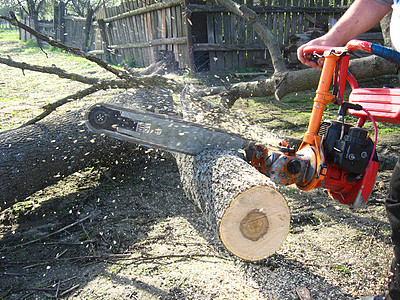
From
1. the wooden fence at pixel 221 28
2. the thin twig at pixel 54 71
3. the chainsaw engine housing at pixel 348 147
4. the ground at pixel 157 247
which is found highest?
the wooden fence at pixel 221 28

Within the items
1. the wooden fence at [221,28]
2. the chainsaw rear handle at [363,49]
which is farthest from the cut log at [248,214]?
the wooden fence at [221,28]

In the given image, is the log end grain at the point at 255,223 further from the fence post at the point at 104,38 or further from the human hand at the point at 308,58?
the fence post at the point at 104,38

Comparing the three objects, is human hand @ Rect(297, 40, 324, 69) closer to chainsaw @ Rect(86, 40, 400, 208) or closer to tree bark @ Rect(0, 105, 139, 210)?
chainsaw @ Rect(86, 40, 400, 208)

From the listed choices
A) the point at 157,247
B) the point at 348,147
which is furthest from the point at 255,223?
the point at 157,247

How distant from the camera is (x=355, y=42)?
1646 mm

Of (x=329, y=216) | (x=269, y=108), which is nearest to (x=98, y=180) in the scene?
(x=329, y=216)

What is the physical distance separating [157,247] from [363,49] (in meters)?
1.78

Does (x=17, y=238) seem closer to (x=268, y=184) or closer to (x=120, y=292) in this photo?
(x=120, y=292)

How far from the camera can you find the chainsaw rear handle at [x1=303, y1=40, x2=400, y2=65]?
1.47 meters

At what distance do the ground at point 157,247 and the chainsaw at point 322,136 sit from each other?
425 millimetres

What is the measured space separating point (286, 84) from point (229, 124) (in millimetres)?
1362

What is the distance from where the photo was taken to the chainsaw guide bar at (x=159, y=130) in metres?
2.10

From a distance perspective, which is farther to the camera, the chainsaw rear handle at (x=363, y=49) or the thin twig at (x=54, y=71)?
the thin twig at (x=54, y=71)

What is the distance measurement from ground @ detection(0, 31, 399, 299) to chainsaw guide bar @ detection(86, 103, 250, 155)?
27.7 inches
